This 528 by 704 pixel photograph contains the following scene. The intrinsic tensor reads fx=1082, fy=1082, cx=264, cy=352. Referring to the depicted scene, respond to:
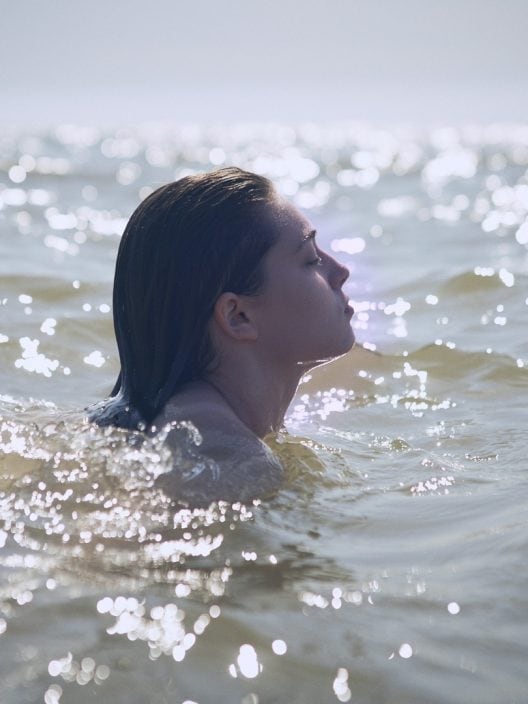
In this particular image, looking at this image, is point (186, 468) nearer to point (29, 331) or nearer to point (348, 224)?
point (29, 331)

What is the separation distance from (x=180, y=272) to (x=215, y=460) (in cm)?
62

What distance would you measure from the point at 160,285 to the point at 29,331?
9.17 ft

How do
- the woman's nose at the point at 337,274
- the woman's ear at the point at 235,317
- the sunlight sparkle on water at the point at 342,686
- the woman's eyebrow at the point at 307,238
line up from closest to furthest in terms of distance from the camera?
the sunlight sparkle on water at the point at 342,686, the woman's ear at the point at 235,317, the woman's eyebrow at the point at 307,238, the woman's nose at the point at 337,274

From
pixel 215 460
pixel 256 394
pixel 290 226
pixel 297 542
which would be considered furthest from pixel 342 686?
pixel 290 226

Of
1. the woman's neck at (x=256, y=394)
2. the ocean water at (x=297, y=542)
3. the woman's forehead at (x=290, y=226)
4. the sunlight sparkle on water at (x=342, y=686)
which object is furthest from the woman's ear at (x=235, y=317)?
the sunlight sparkle on water at (x=342, y=686)

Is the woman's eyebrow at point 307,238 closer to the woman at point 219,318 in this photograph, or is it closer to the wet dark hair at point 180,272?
the woman at point 219,318

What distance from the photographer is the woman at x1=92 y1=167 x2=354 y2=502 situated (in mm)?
3451

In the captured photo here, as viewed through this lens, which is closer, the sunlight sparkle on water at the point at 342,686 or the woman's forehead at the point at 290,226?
the sunlight sparkle on water at the point at 342,686

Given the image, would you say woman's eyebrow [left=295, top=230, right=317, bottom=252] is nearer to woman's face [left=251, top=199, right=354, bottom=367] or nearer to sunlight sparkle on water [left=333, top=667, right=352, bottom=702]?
woman's face [left=251, top=199, right=354, bottom=367]

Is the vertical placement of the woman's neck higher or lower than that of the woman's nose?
lower

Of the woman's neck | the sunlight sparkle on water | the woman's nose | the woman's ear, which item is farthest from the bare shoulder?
the sunlight sparkle on water

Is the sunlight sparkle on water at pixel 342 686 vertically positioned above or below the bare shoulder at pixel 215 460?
above

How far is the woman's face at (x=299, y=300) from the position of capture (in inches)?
143

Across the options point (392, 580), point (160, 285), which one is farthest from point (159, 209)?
point (392, 580)
